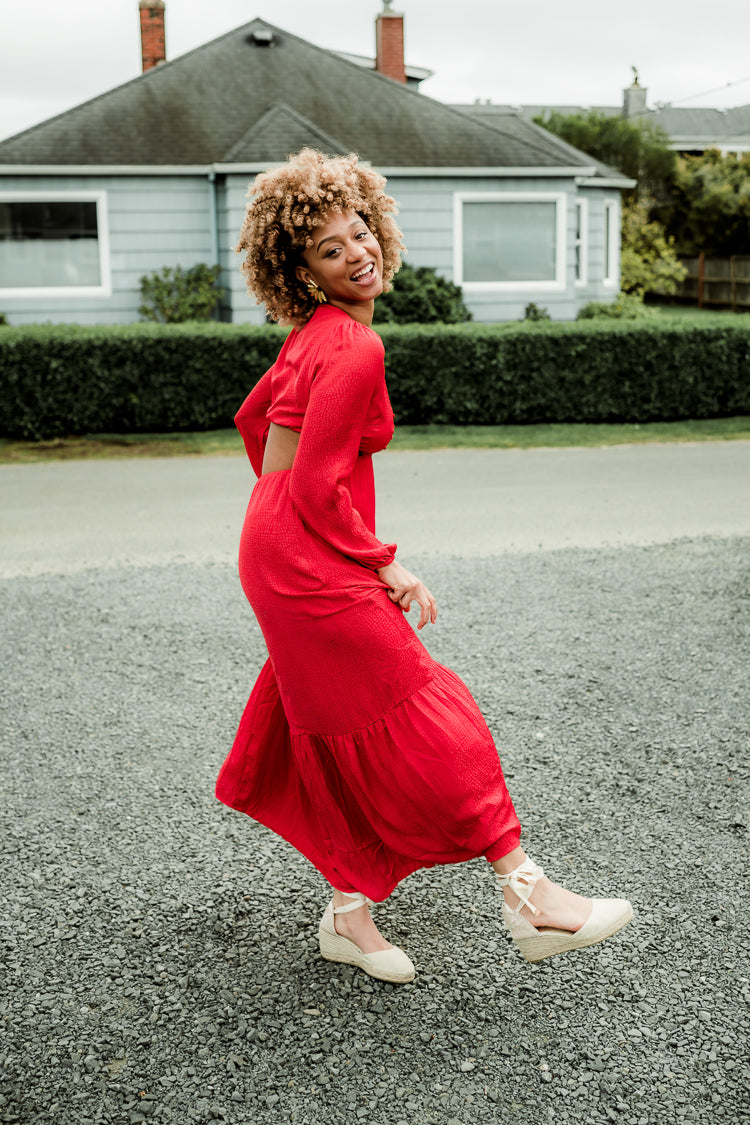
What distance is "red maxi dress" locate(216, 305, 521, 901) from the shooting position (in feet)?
8.11

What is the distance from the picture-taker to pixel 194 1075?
242 centimetres

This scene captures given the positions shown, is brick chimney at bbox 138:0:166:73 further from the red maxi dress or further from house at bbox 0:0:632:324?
the red maxi dress

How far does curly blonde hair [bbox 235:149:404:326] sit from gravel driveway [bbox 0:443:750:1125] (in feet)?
5.40

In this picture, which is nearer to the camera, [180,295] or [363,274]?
[363,274]

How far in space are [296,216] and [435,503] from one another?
6.62 m

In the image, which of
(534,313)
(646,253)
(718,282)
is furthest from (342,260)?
(718,282)

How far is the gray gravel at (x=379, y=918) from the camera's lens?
238 centimetres

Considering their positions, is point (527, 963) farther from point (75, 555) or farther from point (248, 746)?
point (75, 555)

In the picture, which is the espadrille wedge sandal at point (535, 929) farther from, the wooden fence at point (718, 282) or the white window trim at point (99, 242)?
the wooden fence at point (718, 282)

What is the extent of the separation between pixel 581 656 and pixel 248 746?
107 inches

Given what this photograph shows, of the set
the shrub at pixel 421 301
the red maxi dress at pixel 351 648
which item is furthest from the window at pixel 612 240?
the red maxi dress at pixel 351 648

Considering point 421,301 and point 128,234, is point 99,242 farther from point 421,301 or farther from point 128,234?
point 421,301

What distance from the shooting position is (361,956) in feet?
9.21

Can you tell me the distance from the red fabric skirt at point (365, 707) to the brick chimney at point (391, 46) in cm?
2288
